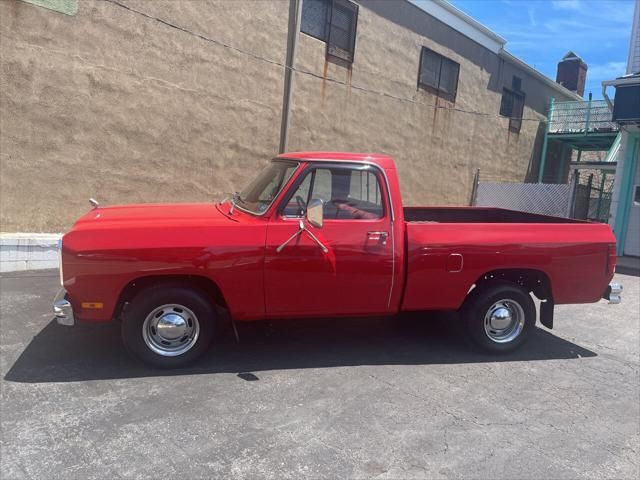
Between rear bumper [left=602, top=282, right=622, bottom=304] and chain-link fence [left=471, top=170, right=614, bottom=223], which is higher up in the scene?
chain-link fence [left=471, top=170, right=614, bottom=223]

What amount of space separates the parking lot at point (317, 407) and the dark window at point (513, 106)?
13085 mm

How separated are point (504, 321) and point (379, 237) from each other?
63.2 inches

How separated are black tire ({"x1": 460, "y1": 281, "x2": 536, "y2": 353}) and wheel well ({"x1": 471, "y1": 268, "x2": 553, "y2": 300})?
0.07 metres

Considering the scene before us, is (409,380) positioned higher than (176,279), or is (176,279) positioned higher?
(176,279)

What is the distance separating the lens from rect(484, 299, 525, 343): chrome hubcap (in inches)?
195

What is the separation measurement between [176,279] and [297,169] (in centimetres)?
140

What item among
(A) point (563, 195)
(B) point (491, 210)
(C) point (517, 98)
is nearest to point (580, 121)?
(C) point (517, 98)

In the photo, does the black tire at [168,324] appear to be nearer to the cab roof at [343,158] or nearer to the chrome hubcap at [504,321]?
the cab roof at [343,158]

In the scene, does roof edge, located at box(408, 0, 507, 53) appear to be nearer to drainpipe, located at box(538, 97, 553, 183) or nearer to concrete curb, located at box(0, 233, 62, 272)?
drainpipe, located at box(538, 97, 553, 183)

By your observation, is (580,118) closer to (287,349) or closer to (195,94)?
(195,94)

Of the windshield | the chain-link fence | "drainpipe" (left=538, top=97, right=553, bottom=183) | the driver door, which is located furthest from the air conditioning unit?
the windshield

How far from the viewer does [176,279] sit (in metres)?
4.22

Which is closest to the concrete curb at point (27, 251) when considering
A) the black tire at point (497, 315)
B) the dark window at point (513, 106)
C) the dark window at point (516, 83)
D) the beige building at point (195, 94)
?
the beige building at point (195, 94)

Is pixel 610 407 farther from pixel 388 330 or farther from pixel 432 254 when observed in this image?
pixel 388 330
